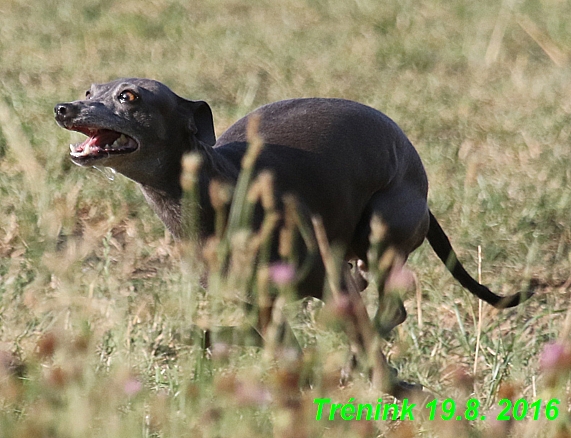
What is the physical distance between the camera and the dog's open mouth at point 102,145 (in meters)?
3.60

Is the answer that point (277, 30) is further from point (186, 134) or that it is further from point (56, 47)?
point (186, 134)

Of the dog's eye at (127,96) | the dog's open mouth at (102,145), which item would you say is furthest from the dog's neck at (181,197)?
the dog's eye at (127,96)

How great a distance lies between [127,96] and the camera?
12.4 ft

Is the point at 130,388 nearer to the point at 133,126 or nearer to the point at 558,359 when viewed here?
the point at 558,359

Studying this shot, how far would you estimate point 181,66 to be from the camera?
856cm

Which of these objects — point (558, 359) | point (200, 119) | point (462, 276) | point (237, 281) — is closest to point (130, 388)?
point (558, 359)

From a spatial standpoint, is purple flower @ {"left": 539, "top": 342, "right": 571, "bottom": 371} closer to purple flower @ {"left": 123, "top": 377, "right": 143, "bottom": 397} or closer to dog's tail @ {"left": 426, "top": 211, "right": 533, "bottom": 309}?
purple flower @ {"left": 123, "top": 377, "right": 143, "bottom": 397}

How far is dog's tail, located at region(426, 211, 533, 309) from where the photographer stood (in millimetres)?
4413

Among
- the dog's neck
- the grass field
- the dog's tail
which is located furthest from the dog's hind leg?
the dog's neck

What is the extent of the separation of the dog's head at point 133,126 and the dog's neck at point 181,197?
0.16ft

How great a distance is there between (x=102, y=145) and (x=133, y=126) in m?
0.12

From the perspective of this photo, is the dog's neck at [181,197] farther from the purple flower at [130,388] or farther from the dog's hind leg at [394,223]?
the purple flower at [130,388]

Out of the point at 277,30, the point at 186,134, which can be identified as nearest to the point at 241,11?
the point at 277,30

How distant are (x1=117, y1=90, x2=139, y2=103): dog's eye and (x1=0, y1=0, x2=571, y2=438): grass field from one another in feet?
1.19
